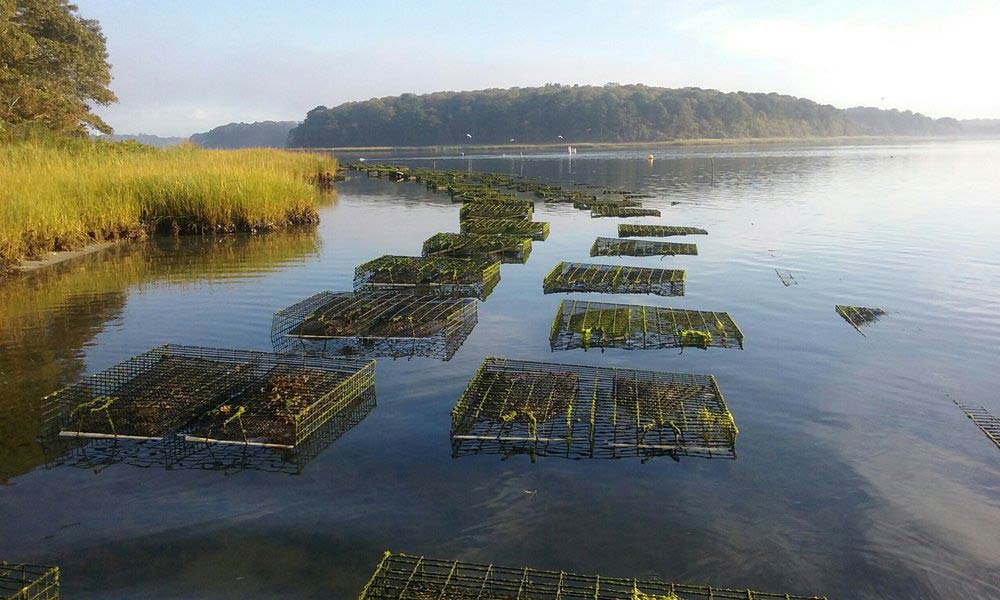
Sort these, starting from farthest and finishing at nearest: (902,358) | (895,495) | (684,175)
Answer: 1. (684,175)
2. (902,358)
3. (895,495)

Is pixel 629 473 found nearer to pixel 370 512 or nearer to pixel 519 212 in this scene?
pixel 370 512

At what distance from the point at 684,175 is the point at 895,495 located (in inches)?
2336

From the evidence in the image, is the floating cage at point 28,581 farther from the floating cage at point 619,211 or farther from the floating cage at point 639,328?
the floating cage at point 619,211

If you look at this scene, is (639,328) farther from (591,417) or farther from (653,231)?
(653,231)

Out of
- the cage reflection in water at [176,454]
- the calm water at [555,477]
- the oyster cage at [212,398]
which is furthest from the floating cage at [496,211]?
the cage reflection in water at [176,454]

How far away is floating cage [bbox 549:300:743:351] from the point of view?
43.5 ft

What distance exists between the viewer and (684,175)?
64.2m

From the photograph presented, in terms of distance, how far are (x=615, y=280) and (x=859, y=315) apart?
589 cm

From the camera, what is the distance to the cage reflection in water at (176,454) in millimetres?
8461

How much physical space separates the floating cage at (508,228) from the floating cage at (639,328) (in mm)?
11904

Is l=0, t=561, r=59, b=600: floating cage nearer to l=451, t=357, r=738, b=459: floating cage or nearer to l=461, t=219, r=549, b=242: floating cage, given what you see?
l=451, t=357, r=738, b=459: floating cage

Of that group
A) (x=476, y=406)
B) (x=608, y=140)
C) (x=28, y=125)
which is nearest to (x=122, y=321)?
(x=476, y=406)

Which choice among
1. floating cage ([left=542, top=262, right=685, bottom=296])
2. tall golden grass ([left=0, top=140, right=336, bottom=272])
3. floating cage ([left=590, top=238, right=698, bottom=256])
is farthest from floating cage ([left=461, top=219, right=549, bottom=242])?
tall golden grass ([left=0, top=140, right=336, bottom=272])

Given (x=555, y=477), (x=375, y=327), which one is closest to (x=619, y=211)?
(x=375, y=327)
